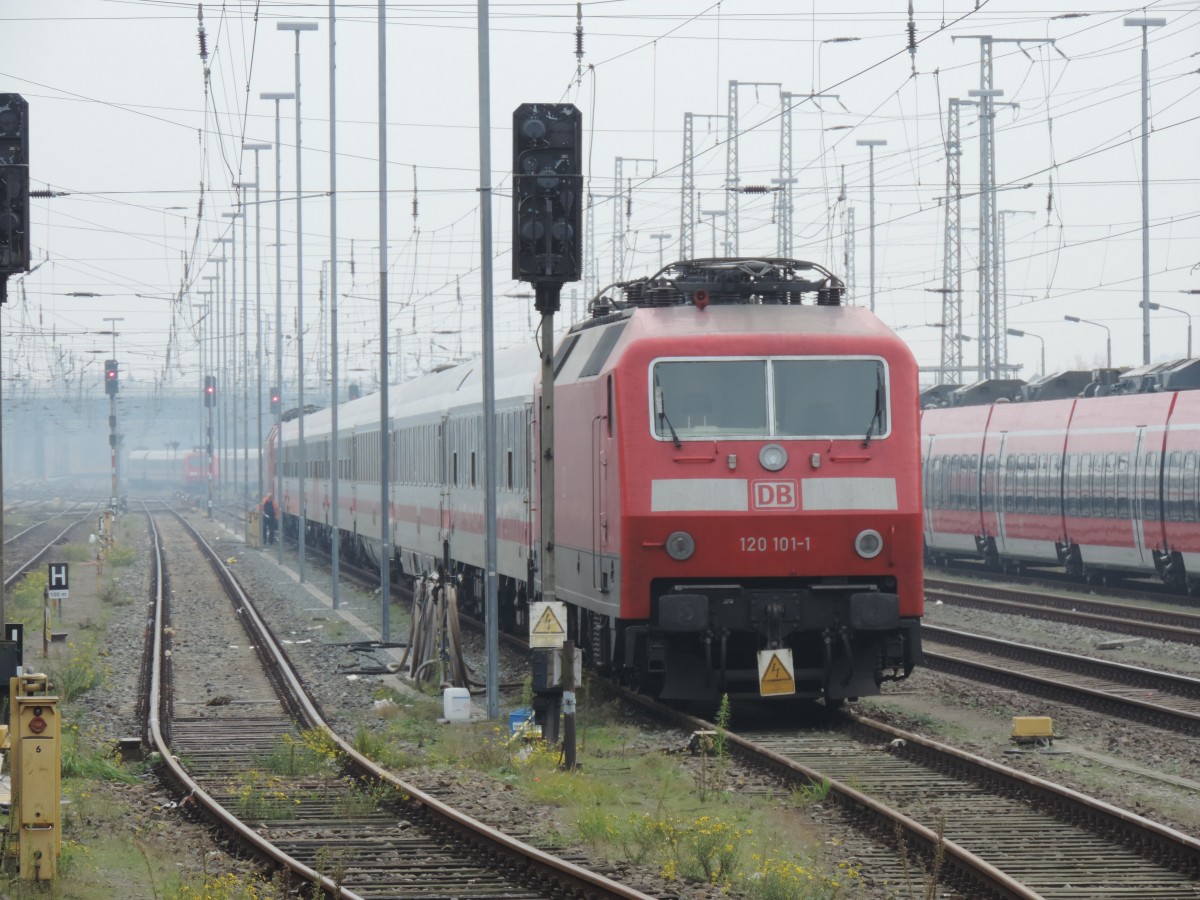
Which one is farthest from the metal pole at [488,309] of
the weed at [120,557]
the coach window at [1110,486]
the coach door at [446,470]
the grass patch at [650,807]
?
the weed at [120,557]

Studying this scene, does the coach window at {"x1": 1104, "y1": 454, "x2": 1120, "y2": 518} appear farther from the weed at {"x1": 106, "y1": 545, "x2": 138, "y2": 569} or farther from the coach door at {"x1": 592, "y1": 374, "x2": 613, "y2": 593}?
the weed at {"x1": 106, "y1": 545, "x2": 138, "y2": 569}

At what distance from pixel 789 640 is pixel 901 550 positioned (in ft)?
3.97

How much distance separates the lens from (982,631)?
2500 cm

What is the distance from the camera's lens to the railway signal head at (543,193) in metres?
13.9

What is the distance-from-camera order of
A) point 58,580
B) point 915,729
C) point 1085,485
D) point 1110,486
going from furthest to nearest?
point 1085,485 < point 1110,486 < point 58,580 < point 915,729

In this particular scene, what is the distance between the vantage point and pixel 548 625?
1391 centimetres

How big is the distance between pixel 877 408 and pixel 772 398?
0.87 meters

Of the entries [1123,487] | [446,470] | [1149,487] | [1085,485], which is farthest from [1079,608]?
[446,470]

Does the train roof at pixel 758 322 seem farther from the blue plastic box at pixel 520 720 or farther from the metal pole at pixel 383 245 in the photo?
the metal pole at pixel 383 245

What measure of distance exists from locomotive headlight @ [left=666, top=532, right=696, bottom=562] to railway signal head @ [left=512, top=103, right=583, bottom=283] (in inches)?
90.4

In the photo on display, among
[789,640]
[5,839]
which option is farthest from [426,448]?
[5,839]

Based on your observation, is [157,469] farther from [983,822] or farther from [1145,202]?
[983,822]

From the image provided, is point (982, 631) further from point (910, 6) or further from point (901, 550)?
point (901, 550)

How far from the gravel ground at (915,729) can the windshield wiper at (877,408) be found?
2481 mm
